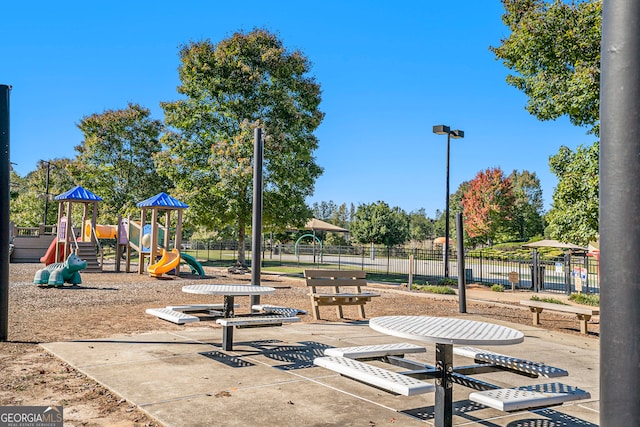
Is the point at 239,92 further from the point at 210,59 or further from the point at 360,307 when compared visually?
the point at 360,307

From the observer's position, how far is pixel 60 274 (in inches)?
616

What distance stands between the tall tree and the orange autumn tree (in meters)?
35.2

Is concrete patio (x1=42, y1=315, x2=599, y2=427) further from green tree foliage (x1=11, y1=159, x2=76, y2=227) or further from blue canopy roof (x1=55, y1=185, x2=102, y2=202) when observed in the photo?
green tree foliage (x1=11, y1=159, x2=76, y2=227)

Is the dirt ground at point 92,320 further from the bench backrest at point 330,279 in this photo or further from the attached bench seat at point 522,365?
the attached bench seat at point 522,365

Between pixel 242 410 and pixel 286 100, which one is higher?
pixel 286 100

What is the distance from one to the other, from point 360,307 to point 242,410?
659 cm

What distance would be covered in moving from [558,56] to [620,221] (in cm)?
1461

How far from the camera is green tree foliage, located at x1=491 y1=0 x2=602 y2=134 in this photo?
44.4 feet

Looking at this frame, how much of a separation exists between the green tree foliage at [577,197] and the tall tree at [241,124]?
12.0 meters

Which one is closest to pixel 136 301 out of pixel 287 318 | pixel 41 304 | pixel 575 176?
pixel 41 304

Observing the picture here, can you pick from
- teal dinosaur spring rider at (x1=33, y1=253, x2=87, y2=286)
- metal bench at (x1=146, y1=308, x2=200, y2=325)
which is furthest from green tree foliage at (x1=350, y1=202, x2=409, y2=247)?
metal bench at (x1=146, y1=308, x2=200, y2=325)

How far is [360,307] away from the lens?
10.6 m

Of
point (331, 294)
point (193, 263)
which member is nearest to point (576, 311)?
point (331, 294)

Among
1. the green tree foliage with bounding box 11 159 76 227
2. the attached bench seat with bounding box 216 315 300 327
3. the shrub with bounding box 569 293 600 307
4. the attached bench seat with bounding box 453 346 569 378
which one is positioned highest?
the green tree foliage with bounding box 11 159 76 227
